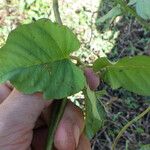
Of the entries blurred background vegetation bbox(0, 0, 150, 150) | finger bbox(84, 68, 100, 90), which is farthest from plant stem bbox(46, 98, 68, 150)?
blurred background vegetation bbox(0, 0, 150, 150)

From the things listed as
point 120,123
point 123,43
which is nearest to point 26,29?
point 120,123

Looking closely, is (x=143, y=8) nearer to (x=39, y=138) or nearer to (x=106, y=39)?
(x=39, y=138)

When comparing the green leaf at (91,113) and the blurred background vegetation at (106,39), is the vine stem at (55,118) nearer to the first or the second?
the green leaf at (91,113)

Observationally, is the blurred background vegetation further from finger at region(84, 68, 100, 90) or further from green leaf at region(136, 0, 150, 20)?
green leaf at region(136, 0, 150, 20)

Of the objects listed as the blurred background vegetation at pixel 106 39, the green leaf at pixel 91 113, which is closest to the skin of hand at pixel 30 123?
the green leaf at pixel 91 113

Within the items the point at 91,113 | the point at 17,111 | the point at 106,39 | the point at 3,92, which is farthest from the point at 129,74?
the point at 106,39

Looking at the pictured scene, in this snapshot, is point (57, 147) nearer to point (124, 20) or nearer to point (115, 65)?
point (115, 65)
